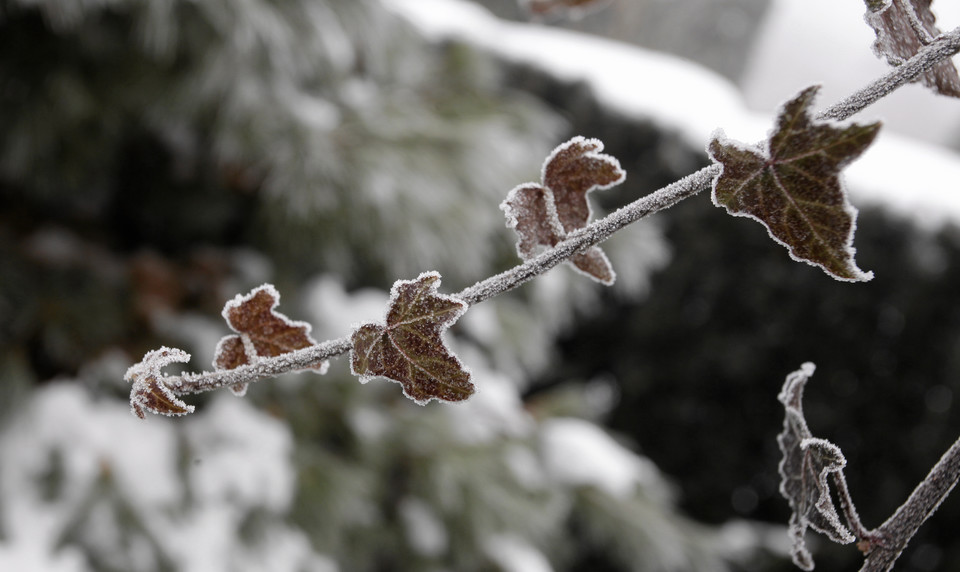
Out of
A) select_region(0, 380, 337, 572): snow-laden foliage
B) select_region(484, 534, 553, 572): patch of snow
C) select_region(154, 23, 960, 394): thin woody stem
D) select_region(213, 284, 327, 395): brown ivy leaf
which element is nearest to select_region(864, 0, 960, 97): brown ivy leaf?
select_region(154, 23, 960, 394): thin woody stem

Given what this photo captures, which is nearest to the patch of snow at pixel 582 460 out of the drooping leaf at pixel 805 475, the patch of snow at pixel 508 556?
the patch of snow at pixel 508 556

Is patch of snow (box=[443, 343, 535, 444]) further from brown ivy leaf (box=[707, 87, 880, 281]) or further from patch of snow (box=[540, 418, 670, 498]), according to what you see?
brown ivy leaf (box=[707, 87, 880, 281])

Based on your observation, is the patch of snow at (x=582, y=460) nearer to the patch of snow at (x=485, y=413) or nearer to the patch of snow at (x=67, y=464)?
the patch of snow at (x=485, y=413)

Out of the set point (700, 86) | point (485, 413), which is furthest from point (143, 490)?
point (700, 86)

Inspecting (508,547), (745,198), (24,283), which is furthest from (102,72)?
(745,198)

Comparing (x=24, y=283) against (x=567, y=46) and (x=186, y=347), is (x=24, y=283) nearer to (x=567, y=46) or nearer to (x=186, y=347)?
(x=186, y=347)

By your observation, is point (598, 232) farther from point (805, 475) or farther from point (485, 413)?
point (485, 413)
